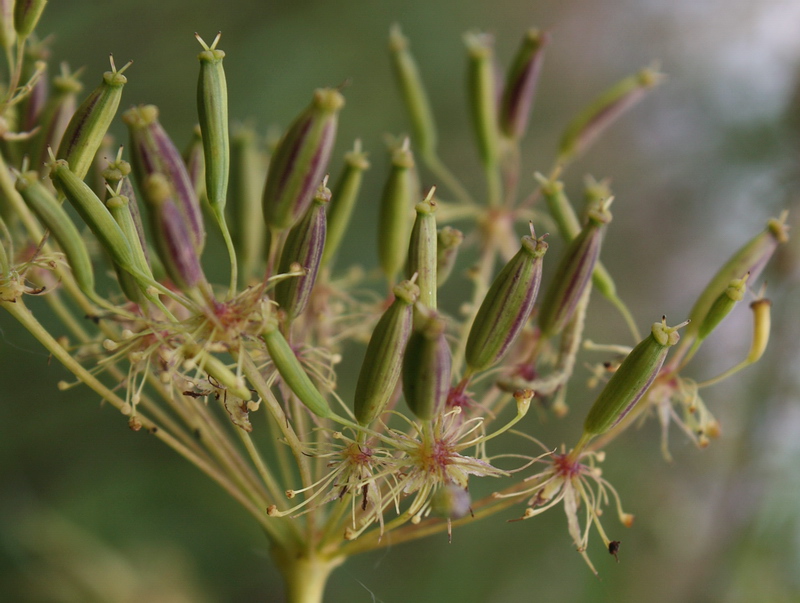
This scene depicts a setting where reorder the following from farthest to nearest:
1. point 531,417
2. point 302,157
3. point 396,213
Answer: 1. point 531,417
2. point 396,213
3. point 302,157

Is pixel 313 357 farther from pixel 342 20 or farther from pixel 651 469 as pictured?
pixel 342 20

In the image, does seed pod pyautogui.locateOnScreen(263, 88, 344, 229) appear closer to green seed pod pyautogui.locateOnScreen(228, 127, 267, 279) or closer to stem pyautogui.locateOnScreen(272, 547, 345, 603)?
green seed pod pyautogui.locateOnScreen(228, 127, 267, 279)

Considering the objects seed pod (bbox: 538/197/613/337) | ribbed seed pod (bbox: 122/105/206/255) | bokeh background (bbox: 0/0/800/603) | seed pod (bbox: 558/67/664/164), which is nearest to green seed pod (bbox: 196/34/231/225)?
ribbed seed pod (bbox: 122/105/206/255)

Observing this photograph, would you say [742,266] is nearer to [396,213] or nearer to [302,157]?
[396,213]

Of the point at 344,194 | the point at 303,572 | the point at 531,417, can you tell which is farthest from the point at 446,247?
the point at 531,417

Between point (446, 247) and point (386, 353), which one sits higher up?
point (446, 247)

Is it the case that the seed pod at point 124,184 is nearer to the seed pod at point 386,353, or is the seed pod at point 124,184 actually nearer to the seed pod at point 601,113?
the seed pod at point 386,353
